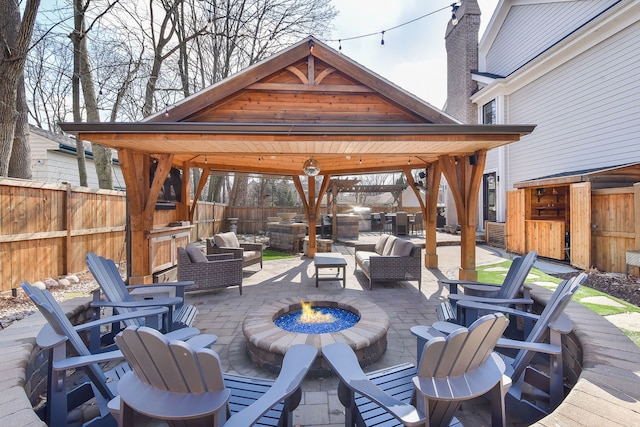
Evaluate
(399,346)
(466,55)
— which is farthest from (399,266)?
(466,55)

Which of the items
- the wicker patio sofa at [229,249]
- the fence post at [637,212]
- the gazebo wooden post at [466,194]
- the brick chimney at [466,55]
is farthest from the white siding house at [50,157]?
the brick chimney at [466,55]

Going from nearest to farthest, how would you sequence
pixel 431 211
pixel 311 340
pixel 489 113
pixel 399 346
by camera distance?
1. pixel 311 340
2. pixel 399 346
3. pixel 431 211
4. pixel 489 113

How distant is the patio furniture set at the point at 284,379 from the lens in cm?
129

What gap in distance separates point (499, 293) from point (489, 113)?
34.5 feet

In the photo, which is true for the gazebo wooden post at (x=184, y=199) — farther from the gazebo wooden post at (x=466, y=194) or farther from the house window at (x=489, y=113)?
the house window at (x=489, y=113)

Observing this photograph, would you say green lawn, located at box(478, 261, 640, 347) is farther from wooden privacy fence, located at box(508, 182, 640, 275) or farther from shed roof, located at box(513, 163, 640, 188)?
shed roof, located at box(513, 163, 640, 188)

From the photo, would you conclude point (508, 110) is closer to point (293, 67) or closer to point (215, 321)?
point (293, 67)

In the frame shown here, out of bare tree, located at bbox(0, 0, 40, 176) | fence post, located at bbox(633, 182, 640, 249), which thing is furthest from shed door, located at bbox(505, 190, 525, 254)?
bare tree, located at bbox(0, 0, 40, 176)

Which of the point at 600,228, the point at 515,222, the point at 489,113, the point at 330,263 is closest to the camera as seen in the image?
the point at 330,263

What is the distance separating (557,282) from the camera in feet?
16.5

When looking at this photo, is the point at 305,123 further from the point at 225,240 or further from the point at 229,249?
the point at 225,240

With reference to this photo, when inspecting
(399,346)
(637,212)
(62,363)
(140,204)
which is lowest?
(399,346)

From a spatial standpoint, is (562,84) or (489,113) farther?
(489,113)

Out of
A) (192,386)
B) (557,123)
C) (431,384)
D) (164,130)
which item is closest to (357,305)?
(431,384)
